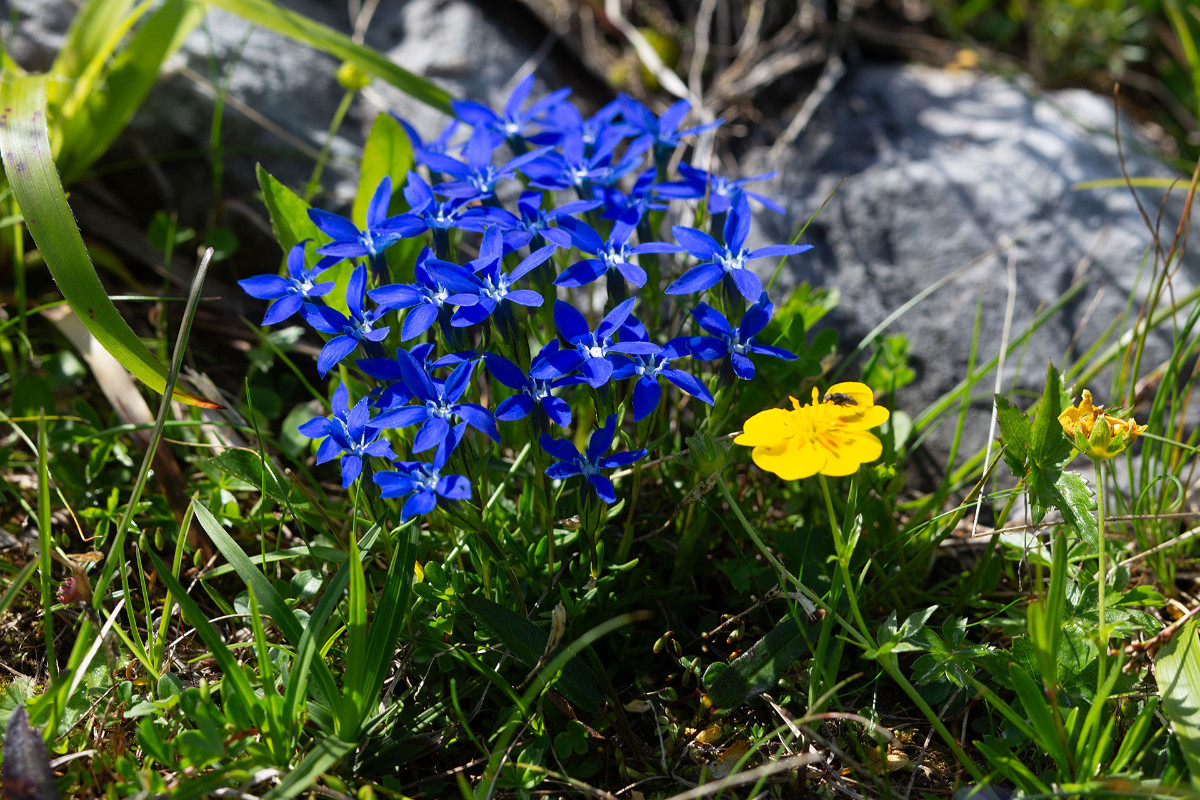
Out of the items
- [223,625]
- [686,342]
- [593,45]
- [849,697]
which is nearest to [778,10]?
[593,45]

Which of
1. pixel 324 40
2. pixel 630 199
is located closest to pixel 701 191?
pixel 630 199

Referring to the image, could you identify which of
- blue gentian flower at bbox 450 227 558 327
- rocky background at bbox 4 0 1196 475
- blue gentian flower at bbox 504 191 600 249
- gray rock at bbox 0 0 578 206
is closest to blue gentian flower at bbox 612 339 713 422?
blue gentian flower at bbox 450 227 558 327

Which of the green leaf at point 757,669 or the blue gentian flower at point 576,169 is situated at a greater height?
the blue gentian flower at point 576,169

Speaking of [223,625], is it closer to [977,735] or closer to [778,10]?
[977,735]

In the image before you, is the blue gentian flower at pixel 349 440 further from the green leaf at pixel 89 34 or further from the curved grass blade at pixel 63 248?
the green leaf at pixel 89 34

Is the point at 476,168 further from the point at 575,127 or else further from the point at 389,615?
Result: the point at 389,615

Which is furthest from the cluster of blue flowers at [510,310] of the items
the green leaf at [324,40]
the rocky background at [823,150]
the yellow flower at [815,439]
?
the rocky background at [823,150]
